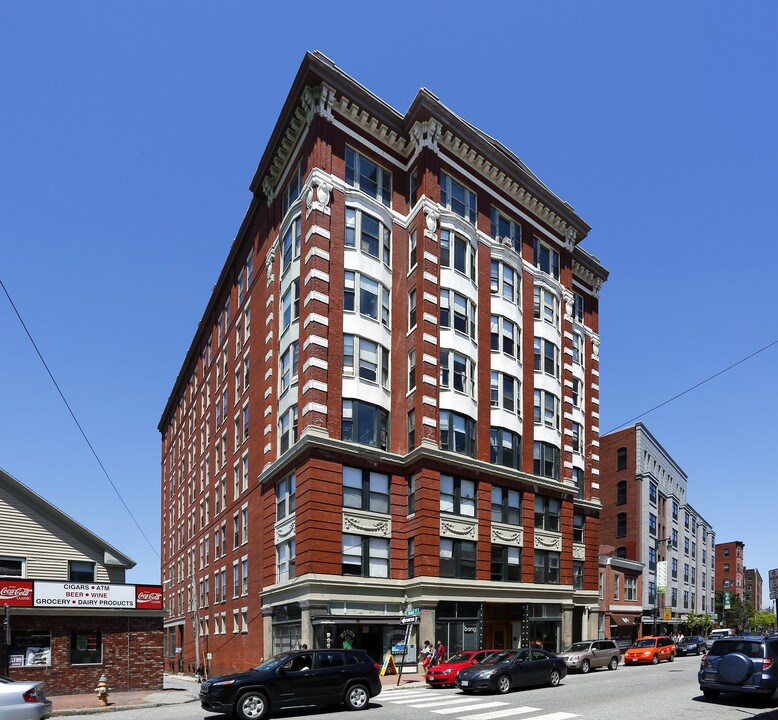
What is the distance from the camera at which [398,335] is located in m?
40.1

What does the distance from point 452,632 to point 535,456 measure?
41.1ft

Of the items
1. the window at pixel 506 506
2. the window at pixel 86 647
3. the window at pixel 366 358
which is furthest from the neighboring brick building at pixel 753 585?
the window at pixel 86 647

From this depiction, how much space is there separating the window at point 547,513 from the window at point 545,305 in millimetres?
11146

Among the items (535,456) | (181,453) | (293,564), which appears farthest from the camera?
(181,453)

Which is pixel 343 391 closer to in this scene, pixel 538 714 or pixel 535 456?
pixel 535 456

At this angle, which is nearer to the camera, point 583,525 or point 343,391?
point 343,391

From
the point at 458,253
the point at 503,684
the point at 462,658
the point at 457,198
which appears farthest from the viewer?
the point at 457,198

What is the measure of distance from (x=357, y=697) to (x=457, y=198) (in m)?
29.1

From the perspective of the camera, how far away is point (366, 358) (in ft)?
125

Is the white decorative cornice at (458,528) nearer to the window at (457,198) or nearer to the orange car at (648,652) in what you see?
the orange car at (648,652)

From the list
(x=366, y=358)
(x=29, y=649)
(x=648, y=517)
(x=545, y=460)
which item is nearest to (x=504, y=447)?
(x=545, y=460)

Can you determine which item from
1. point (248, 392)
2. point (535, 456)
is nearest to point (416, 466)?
point (535, 456)

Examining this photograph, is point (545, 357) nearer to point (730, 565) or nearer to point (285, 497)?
point (285, 497)

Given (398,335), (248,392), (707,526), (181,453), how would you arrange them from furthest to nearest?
(707,526) → (181,453) → (248,392) → (398,335)
